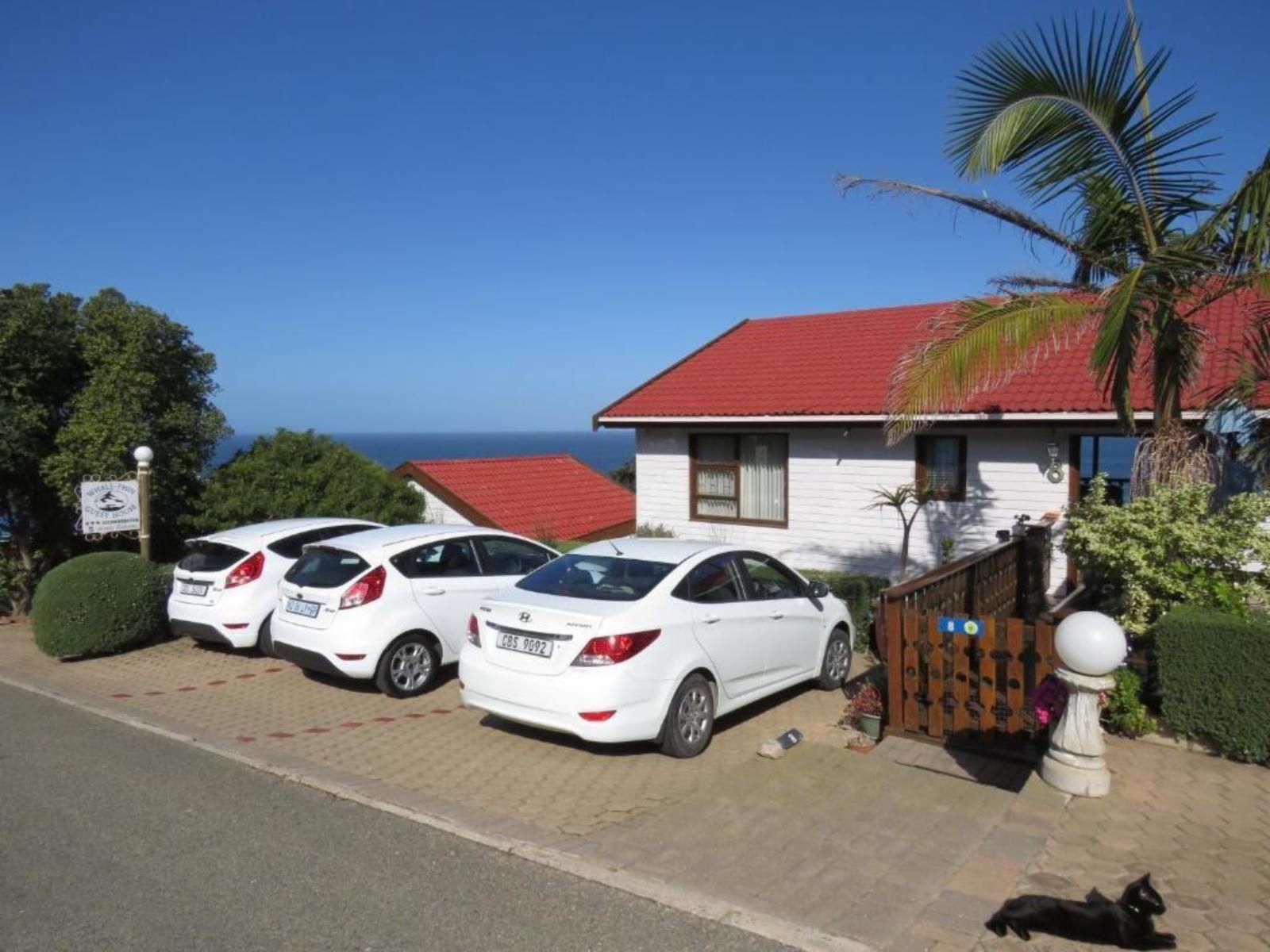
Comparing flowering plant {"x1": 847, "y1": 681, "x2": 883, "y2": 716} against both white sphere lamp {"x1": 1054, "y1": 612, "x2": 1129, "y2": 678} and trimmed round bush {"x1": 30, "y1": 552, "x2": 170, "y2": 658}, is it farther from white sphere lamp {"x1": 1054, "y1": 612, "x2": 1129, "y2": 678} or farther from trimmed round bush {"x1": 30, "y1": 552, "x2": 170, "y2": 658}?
trimmed round bush {"x1": 30, "y1": 552, "x2": 170, "y2": 658}

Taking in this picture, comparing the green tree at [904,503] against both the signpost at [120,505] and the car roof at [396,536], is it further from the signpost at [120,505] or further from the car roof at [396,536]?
the signpost at [120,505]

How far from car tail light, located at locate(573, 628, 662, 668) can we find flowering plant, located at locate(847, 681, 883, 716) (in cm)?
195

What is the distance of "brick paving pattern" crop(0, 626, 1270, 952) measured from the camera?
4449 millimetres

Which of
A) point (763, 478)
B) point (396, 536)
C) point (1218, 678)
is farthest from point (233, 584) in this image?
point (1218, 678)

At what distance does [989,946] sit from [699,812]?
6.53 ft

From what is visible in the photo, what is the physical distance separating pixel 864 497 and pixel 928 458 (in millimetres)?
1029

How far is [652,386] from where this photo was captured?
53.9ft

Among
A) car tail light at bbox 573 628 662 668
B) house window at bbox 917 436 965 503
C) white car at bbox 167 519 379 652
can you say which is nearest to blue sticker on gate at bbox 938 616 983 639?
car tail light at bbox 573 628 662 668

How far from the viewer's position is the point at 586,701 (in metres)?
6.46

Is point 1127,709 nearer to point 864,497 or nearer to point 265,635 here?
point 864,497

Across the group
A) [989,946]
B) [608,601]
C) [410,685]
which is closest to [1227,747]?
[989,946]

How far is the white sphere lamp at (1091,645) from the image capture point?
534 centimetres

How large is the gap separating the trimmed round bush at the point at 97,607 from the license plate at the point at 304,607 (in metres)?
3.31

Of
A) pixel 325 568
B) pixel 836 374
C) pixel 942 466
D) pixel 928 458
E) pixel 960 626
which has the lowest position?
pixel 960 626
